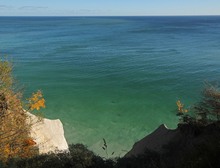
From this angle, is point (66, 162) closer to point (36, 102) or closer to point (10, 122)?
point (36, 102)

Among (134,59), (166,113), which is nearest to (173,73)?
(134,59)

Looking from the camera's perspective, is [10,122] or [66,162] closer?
[66,162]

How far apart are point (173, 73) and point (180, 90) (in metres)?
8.60

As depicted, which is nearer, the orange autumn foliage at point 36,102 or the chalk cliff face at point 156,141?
the orange autumn foliage at point 36,102

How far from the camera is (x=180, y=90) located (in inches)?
1563

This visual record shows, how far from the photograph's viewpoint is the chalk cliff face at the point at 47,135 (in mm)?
18252

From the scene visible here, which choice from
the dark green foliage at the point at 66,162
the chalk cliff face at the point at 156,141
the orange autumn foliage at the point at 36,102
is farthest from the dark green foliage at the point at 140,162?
the orange autumn foliage at the point at 36,102

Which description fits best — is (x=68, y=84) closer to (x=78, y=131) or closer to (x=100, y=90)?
(x=100, y=90)

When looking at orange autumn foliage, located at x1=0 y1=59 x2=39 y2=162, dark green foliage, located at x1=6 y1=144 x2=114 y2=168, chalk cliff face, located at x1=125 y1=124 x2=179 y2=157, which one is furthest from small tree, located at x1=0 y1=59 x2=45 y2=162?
chalk cliff face, located at x1=125 y1=124 x2=179 y2=157

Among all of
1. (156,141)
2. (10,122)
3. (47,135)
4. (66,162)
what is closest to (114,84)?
(47,135)

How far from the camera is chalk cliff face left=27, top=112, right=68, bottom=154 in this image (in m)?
18.3

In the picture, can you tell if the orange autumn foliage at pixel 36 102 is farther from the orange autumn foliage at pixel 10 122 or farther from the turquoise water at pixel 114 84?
the turquoise water at pixel 114 84

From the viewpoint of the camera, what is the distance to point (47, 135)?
20.0 metres

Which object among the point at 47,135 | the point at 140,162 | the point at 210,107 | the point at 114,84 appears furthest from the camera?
the point at 114,84
